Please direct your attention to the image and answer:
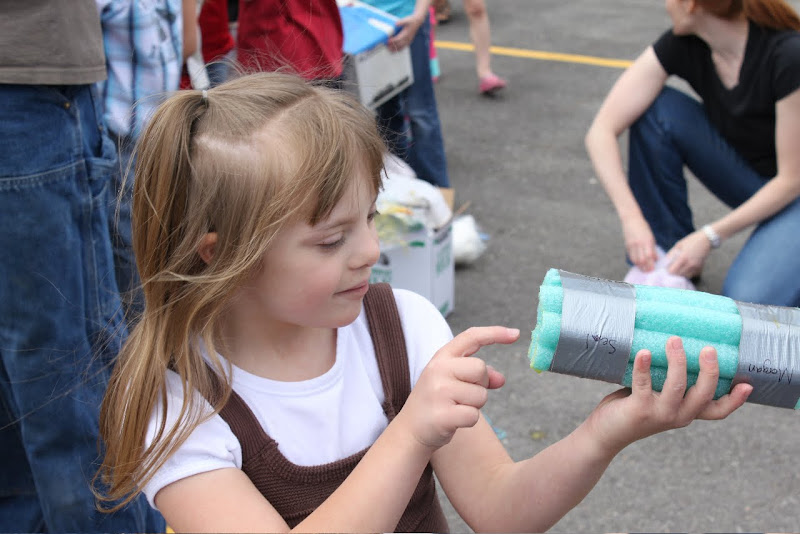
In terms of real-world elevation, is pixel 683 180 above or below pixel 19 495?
below

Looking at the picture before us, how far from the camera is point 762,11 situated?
10.1 feet

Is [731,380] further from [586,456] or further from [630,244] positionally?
[630,244]

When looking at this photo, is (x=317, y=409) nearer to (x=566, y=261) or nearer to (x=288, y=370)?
(x=288, y=370)

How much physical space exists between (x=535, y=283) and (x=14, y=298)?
7.88 feet

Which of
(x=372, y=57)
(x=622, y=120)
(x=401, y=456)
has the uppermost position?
(x=401, y=456)

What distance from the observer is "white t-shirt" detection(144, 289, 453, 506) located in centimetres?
136

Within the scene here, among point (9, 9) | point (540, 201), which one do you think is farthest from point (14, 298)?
point (540, 201)

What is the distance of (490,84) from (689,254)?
3.15 metres

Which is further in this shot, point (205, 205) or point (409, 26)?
point (409, 26)

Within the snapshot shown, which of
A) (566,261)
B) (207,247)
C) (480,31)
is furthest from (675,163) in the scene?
(480,31)

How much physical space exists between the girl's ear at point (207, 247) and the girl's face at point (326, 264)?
0.27 feet

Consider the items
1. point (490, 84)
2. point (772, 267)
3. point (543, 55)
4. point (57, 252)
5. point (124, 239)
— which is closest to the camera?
point (57, 252)

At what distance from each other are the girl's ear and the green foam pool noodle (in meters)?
0.53

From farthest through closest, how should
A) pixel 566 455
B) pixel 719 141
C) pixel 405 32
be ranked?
pixel 405 32 < pixel 719 141 < pixel 566 455
